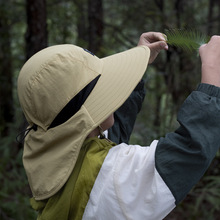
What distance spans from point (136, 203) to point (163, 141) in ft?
0.81

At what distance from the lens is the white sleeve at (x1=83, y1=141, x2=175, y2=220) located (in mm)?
1053

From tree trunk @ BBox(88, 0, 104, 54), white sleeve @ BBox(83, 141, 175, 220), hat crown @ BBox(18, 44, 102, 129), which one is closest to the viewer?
white sleeve @ BBox(83, 141, 175, 220)

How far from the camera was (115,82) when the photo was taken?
128 centimetres

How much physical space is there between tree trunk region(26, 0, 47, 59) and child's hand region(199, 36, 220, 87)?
2153 millimetres

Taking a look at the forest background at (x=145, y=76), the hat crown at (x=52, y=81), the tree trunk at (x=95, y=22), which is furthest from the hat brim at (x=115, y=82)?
the tree trunk at (x=95, y=22)

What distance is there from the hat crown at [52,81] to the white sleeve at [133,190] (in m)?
0.32

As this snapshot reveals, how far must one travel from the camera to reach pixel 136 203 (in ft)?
3.53

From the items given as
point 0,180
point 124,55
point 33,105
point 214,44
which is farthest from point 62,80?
point 0,180

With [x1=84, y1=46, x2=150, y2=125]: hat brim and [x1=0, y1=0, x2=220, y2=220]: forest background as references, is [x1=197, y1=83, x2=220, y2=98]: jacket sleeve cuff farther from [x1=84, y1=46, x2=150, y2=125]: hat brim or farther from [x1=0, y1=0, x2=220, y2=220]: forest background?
[x1=0, y1=0, x2=220, y2=220]: forest background

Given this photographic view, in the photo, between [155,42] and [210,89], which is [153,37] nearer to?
[155,42]

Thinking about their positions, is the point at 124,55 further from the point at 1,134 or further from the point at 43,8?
the point at 1,134

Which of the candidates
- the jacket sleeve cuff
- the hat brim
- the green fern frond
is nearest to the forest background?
the green fern frond

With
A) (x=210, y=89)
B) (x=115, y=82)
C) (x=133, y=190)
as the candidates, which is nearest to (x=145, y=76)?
(x=115, y=82)

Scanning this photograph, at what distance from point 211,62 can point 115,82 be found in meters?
0.40
